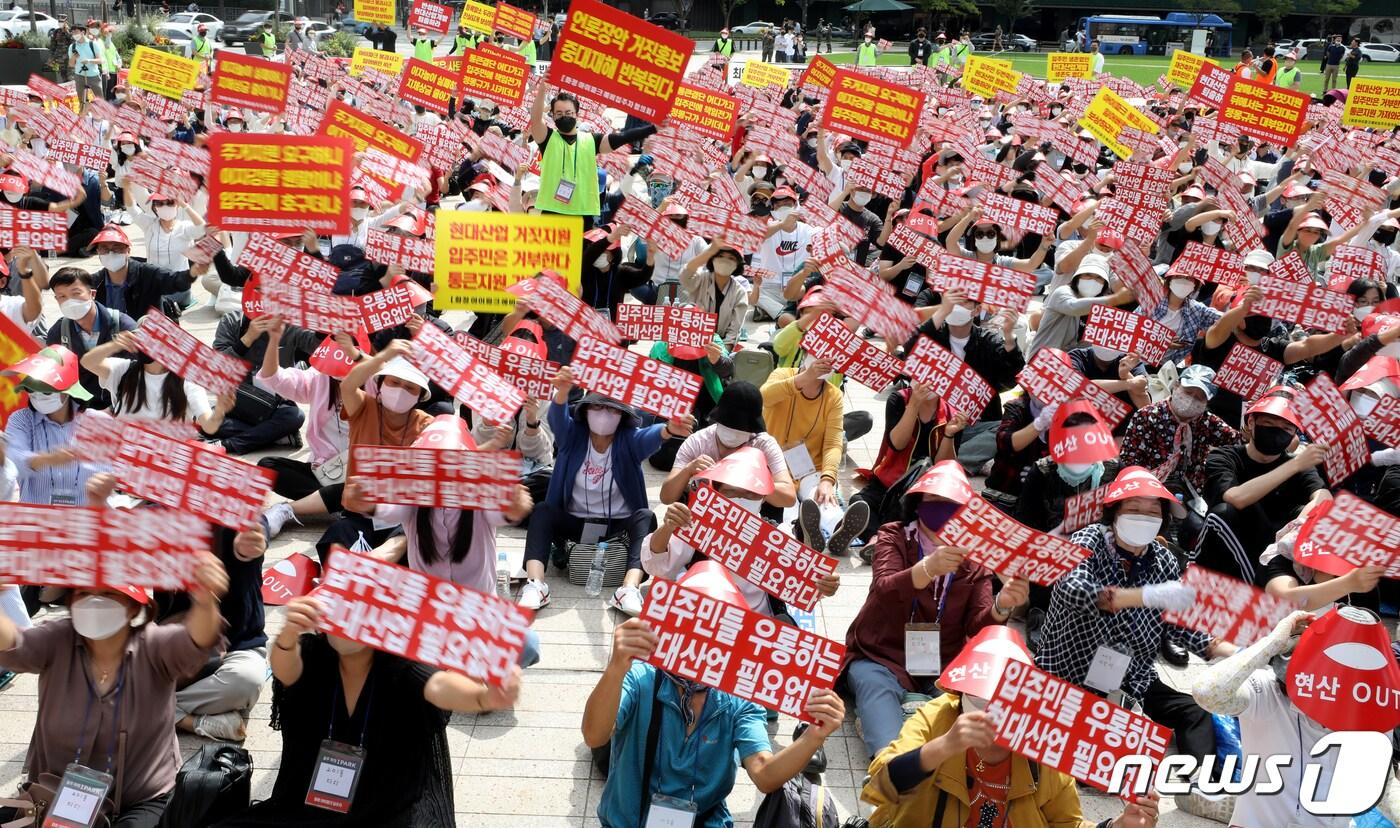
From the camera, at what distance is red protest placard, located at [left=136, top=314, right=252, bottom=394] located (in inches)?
288

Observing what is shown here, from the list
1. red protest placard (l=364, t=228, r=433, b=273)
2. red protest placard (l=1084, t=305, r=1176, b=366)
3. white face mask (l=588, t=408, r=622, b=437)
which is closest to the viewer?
white face mask (l=588, t=408, r=622, b=437)

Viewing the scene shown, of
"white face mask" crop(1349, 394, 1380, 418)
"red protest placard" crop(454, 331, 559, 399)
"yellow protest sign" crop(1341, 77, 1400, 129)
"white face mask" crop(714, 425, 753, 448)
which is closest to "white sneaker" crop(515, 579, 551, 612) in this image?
"red protest placard" crop(454, 331, 559, 399)

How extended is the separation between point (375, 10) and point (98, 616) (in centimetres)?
2184

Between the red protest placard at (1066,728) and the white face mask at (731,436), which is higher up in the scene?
the red protest placard at (1066,728)

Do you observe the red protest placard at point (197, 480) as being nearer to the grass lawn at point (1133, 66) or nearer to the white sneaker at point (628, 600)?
the white sneaker at point (628, 600)

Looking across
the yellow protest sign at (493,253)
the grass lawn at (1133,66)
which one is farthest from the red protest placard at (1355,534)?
the grass lawn at (1133,66)

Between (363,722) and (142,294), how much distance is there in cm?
758

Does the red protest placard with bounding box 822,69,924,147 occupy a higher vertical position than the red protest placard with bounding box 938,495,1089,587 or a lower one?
lower

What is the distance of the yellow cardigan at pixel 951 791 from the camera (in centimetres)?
459

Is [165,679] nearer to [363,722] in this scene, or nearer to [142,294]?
[363,722]

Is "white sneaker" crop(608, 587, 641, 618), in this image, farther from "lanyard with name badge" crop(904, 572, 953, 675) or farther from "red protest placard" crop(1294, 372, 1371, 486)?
"red protest placard" crop(1294, 372, 1371, 486)

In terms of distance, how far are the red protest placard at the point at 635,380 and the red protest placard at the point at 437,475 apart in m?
1.59

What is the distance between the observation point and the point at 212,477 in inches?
209

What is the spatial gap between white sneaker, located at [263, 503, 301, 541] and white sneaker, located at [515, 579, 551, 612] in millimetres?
1839
